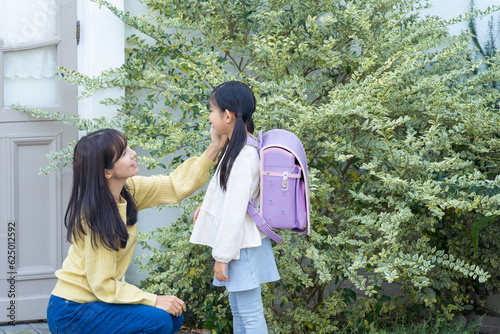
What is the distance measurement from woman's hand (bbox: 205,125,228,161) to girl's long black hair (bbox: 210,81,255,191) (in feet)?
0.42

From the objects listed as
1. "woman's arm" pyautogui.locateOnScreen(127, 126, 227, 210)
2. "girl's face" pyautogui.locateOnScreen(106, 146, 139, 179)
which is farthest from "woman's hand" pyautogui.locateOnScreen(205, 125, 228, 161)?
"girl's face" pyautogui.locateOnScreen(106, 146, 139, 179)

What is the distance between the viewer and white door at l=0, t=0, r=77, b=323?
399 cm

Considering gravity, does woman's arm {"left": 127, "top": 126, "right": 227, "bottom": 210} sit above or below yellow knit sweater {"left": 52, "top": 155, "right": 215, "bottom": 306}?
above

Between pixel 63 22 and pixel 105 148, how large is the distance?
1.81 m

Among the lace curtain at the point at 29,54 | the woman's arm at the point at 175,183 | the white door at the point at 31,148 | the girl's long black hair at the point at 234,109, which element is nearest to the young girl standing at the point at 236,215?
the girl's long black hair at the point at 234,109

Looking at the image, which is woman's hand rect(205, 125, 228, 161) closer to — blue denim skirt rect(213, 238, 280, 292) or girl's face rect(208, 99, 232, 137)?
girl's face rect(208, 99, 232, 137)

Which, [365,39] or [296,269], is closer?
[296,269]

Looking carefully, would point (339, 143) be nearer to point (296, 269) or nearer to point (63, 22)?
point (296, 269)

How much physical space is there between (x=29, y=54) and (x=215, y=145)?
1.90 metres

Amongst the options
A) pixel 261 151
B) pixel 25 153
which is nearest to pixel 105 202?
pixel 261 151

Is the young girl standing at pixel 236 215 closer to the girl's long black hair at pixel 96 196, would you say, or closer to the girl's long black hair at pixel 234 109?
the girl's long black hair at pixel 234 109

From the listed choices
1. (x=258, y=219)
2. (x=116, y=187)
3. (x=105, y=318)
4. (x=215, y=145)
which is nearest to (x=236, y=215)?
(x=258, y=219)

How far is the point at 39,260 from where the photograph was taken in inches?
160

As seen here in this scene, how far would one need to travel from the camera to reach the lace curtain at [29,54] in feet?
13.1
